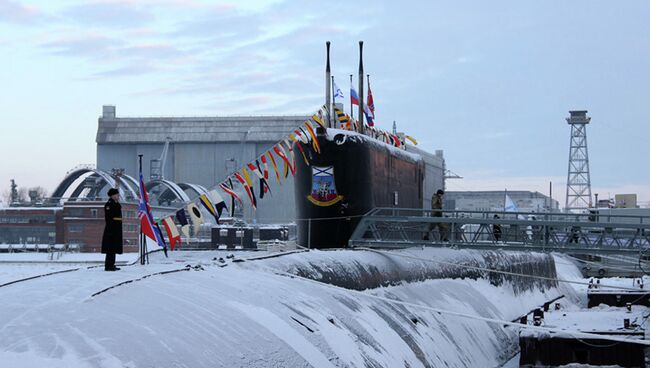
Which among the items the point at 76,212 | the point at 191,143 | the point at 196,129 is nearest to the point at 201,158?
the point at 191,143

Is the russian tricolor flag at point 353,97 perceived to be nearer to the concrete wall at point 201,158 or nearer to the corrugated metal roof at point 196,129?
the concrete wall at point 201,158

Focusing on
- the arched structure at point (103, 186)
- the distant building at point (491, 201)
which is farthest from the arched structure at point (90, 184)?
the distant building at point (491, 201)

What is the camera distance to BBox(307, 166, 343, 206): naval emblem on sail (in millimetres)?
23875

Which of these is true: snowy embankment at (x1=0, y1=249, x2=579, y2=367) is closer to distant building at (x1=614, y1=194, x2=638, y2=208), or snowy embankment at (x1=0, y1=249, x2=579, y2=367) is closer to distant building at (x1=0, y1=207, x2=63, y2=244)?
distant building at (x1=0, y1=207, x2=63, y2=244)

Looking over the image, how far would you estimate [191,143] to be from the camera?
104250 millimetres

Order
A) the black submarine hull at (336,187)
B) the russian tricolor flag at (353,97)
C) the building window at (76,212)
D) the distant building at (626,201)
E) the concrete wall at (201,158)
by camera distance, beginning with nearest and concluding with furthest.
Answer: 1. the black submarine hull at (336,187)
2. the russian tricolor flag at (353,97)
3. the building window at (76,212)
4. the distant building at (626,201)
5. the concrete wall at (201,158)

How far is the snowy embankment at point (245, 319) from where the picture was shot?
8039 millimetres

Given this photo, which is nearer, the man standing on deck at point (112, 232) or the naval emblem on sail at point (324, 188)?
the man standing on deck at point (112, 232)

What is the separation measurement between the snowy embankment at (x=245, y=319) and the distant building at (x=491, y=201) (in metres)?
87.3

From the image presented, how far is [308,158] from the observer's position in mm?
23922

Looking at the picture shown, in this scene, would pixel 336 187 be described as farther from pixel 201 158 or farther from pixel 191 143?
pixel 191 143

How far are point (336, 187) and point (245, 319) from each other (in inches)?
520

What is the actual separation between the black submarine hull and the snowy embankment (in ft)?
7.28

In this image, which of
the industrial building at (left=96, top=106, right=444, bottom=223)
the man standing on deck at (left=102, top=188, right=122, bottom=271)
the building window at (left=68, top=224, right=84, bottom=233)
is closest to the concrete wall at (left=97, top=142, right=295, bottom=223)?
the industrial building at (left=96, top=106, right=444, bottom=223)
